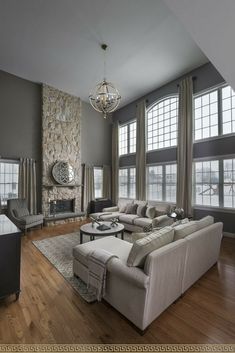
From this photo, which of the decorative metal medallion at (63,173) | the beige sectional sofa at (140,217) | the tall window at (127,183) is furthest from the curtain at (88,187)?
the beige sectional sofa at (140,217)

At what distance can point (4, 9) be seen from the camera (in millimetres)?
3705

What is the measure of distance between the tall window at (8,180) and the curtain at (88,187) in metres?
2.58

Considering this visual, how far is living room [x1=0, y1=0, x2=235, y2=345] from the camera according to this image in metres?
1.95

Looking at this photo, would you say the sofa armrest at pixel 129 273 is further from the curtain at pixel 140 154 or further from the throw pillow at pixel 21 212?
the curtain at pixel 140 154

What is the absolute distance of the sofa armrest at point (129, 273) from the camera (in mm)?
Result: 1772

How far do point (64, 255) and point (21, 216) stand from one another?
2.62 meters

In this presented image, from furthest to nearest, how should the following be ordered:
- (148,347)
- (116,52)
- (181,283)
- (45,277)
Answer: (116,52) < (45,277) < (181,283) < (148,347)

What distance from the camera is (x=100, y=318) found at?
2049mm

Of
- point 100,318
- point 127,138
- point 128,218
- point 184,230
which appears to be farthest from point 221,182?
point 100,318

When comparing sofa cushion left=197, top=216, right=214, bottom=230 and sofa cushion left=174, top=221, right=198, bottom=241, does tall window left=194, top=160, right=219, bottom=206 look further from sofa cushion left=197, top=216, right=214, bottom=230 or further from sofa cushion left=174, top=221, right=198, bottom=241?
sofa cushion left=174, top=221, right=198, bottom=241

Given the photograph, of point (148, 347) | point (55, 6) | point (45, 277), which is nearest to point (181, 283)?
point (148, 347)

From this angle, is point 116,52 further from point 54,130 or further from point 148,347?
point 148,347

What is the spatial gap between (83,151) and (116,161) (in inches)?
63.7

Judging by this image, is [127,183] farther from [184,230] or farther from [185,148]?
[184,230]
